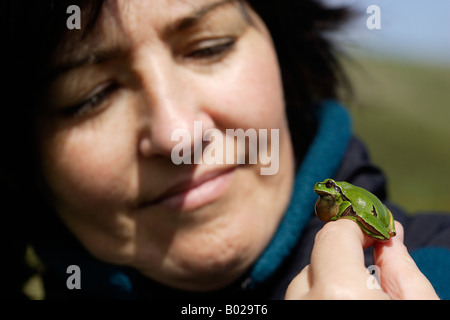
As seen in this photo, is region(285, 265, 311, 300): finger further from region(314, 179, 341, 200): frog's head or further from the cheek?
the cheek

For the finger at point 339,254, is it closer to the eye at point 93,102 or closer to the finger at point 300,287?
the finger at point 300,287

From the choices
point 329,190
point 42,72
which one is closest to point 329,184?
point 329,190

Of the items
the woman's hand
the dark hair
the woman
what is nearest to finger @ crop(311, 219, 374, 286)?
the woman's hand

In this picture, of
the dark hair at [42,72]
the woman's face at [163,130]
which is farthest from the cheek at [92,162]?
the dark hair at [42,72]

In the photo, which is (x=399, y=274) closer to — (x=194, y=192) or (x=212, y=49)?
(x=194, y=192)
